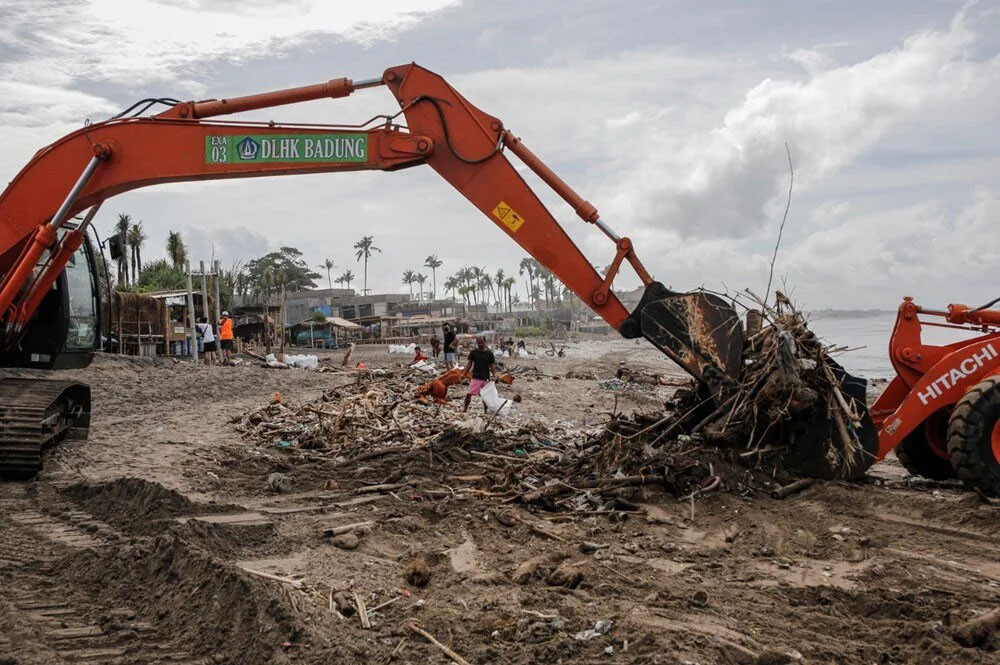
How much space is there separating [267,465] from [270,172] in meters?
3.38

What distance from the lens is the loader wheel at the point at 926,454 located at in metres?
8.30

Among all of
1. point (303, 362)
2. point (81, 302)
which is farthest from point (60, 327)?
point (303, 362)

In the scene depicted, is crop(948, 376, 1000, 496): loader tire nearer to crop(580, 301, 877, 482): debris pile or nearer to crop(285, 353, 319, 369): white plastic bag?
crop(580, 301, 877, 482): debris pile

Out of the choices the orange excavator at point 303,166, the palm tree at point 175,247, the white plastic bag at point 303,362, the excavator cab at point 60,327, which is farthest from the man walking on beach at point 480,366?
the palm tree at point 175,247

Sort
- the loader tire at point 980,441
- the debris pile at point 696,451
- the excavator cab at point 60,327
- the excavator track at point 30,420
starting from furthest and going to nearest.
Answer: the excavator cab at point 60,327, the excavator track at point 30,420, the debris pile at point 696,451, the loader tire at point 980,441

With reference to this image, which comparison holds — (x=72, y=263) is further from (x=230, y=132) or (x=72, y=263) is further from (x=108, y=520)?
(x=108, y=520)

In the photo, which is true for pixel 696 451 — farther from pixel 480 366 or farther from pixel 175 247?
pixel 175 247

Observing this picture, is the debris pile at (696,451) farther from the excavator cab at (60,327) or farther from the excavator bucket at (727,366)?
the excavator cab at (60,327)

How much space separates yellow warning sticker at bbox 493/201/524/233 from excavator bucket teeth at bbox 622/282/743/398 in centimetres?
142

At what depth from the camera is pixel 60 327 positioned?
9.39m

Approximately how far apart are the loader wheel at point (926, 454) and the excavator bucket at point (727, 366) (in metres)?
1.11

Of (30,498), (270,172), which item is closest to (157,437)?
(30,498)

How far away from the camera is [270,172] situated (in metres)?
8.30

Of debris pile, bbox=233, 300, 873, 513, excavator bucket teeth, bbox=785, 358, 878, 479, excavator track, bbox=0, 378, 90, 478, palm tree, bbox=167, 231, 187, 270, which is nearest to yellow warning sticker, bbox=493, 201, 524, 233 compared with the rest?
debris pile, bbox=233, 300, 873, 513
